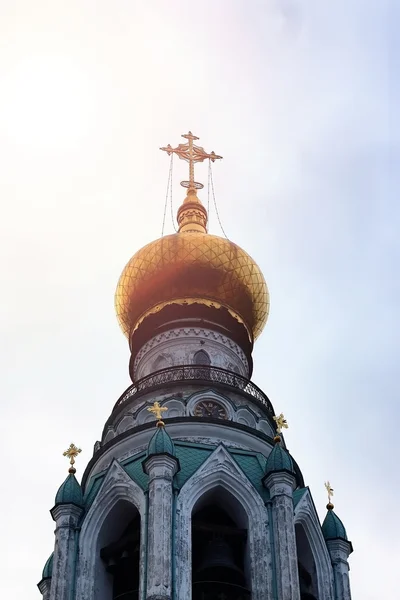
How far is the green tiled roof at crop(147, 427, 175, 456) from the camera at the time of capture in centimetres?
2005

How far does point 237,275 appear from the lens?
25719mm

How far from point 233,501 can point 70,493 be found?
2.76 metres

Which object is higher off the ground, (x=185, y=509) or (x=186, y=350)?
(x=186, y=350)

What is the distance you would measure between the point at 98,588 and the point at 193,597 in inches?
66.0

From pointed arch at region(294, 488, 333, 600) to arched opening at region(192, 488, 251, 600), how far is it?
1063 mm

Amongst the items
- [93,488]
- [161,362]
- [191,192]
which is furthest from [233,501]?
[191,192]

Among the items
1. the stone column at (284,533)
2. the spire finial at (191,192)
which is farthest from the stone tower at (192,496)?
the spire finial at (191,192)

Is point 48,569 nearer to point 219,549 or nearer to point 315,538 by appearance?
point 219,549

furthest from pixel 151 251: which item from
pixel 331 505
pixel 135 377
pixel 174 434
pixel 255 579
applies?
pixel 255 579

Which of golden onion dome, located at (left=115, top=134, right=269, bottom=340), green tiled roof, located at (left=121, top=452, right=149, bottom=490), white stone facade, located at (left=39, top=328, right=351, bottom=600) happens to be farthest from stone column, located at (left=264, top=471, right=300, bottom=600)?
golden onion dome, located at (left=115, top=134, right=269, bottom=340)

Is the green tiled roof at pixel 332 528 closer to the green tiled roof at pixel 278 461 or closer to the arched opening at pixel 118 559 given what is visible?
the green tiled roof at pixel 278 461

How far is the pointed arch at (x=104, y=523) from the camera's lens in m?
19.8

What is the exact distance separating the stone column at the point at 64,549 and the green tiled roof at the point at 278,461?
3255mm

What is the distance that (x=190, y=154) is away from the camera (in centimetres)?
2859
